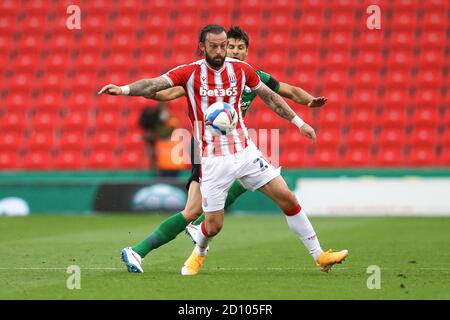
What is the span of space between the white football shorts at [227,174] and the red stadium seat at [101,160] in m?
12.4

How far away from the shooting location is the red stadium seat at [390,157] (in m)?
18.8

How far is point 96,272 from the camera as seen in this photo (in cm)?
805

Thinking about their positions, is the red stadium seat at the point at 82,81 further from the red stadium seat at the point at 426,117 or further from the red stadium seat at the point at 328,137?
the red stadium seat at the point at 426,117

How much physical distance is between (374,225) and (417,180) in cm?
236

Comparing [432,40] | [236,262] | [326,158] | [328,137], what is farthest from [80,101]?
[236,262]

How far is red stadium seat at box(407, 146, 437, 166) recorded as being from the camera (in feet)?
61.5

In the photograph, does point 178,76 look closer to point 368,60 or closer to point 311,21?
point 368,60

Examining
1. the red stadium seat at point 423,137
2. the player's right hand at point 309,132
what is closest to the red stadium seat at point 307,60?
the red stadium seat at point 423,137

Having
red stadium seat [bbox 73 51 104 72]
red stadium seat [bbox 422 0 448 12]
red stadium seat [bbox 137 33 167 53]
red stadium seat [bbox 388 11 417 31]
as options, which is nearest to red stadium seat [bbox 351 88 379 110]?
red stadium seat [bbox 388 11 417 31]

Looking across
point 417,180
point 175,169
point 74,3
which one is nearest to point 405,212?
point 417,180

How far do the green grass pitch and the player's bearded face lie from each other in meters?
1.70

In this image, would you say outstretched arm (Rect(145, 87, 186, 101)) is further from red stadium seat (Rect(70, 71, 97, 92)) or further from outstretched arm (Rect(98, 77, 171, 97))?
red stadium seat (Rect(70, 71, 97, 92))

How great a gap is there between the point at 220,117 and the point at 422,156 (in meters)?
11.9
